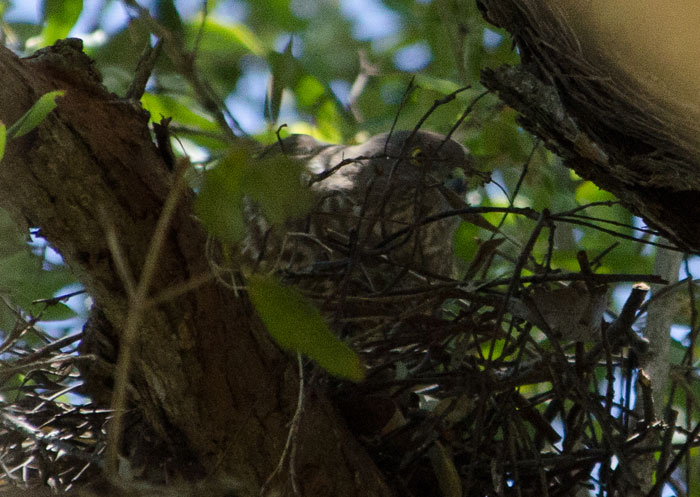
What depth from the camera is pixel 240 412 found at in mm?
1562

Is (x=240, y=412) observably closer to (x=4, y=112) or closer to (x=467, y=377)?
(x=467, y=377)

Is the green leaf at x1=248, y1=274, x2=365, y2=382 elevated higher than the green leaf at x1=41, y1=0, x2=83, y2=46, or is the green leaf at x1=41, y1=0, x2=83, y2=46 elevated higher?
the green leaf at x1=41, y1=0, x2=83, y2=46

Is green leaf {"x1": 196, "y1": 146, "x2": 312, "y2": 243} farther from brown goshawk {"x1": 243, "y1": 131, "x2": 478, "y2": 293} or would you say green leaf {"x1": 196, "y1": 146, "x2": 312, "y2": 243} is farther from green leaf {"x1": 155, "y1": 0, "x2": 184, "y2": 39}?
green leaf {"x1": 155, "y1": 0, "x2": 184, "y2": 39}

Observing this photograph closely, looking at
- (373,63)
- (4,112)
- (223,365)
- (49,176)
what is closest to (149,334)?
(223,365)

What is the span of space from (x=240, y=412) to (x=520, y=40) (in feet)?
2.73

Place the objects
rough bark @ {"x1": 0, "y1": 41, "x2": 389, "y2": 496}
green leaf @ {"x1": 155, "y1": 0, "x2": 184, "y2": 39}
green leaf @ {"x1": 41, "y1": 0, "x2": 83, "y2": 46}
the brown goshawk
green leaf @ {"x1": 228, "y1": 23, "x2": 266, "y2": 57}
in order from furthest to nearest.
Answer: green leaf @ {"x1": 228, "y1": 23, "x2": 266, "y2": 57}
green leaf @ {"x1": 41, "y1": 0, "x2": 83, "y2": 46}
green leaf @ {"x1": 155, "y1": 0, "x2": 184, "y2": 39}
the brown goshawk
rough bark @ {"x1": 0, "y1": 41, "x2": 389, "y2": 496}

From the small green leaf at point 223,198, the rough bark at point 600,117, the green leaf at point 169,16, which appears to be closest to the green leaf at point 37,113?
the small green leaf at point 223,198

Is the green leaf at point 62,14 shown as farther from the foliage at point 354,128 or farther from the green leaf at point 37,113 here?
the green leaf at point 37,113

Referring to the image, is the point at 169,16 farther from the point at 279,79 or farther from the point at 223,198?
the point at 223,198

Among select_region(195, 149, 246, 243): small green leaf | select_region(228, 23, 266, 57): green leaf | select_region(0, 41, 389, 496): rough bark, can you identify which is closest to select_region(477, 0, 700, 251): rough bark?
select_region(0, 41, 389, 496): rough bark

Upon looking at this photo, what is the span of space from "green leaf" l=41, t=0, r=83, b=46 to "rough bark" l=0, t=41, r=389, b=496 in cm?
95

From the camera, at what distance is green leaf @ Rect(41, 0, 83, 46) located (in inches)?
88.7

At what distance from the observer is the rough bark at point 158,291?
53.1 inches

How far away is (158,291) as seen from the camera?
4.60 feet
